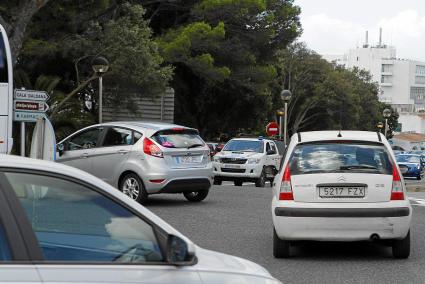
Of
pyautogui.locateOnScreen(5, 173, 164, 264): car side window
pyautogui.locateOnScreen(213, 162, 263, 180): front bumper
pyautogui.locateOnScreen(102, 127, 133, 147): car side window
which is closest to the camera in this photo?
pyautogui.locateOnScreen(5, 173, 164, 264): car side window

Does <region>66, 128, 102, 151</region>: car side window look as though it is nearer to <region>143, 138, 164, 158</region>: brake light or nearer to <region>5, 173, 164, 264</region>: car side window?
<region>143, 138, 164, 158</region>: brake light

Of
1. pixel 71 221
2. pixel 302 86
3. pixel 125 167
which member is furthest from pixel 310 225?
pixel 302 86

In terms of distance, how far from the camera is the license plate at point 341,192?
909 cm

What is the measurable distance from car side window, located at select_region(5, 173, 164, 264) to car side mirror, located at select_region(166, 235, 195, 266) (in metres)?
0.06

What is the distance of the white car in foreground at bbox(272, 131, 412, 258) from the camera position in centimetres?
901

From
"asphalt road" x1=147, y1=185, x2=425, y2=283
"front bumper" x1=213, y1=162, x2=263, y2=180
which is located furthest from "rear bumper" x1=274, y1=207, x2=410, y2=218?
"front bumper" x1=213, y1=162, x2=263, y2=180

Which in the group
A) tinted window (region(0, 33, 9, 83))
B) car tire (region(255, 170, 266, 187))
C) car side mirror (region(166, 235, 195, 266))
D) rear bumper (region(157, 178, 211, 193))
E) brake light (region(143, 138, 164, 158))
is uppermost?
tinted window (region(0, 33, 9, 83))

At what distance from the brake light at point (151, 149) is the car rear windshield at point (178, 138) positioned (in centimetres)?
14

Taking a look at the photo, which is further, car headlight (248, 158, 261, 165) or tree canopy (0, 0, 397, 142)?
tree canopy (0, 0, 397, 142)

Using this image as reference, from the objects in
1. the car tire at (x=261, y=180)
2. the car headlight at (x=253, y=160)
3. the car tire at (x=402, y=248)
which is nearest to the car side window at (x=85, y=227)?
the car tire at (x=402, y=248)

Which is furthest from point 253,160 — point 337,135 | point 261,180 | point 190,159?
point 337,135

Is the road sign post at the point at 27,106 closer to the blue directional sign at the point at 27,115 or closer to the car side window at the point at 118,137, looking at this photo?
the blue directional sign at the point at 27,115

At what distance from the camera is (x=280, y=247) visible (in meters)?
9.46

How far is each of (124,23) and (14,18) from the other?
23.6ft
